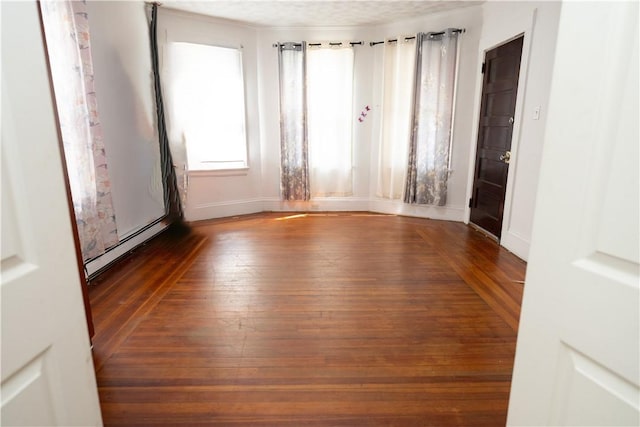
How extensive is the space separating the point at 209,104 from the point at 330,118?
5.62 ft

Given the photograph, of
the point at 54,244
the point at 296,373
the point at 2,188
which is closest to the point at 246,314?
the point at 296,373

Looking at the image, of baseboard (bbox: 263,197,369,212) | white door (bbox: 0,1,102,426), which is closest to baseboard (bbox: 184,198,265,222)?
baseboard (bbox: 263,197,369,212)

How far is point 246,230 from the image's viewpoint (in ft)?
15.0

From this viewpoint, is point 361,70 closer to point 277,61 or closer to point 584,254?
point 277,61

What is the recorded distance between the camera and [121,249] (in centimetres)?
358

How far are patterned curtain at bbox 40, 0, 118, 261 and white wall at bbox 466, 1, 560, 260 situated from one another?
3740 millimetres

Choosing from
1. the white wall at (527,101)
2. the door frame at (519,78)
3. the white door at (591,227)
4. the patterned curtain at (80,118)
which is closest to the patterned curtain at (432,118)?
the door frame at (519,78)

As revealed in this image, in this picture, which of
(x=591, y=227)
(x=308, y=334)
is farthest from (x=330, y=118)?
(x=591, y=227)

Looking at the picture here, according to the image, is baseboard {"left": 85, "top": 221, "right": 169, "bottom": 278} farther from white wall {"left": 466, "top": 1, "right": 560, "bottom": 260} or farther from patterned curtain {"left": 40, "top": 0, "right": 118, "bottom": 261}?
white wall {"left": 466, "top": 1, "right": 560, "bottom": 260}

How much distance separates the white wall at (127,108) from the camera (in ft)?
11.0

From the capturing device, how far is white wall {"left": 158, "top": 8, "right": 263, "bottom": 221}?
14.4 feet

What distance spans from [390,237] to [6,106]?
388 cm

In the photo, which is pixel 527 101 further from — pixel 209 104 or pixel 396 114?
pixel 209 104

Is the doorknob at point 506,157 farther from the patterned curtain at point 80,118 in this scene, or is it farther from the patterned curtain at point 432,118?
the patterned curtain at point 80,118
